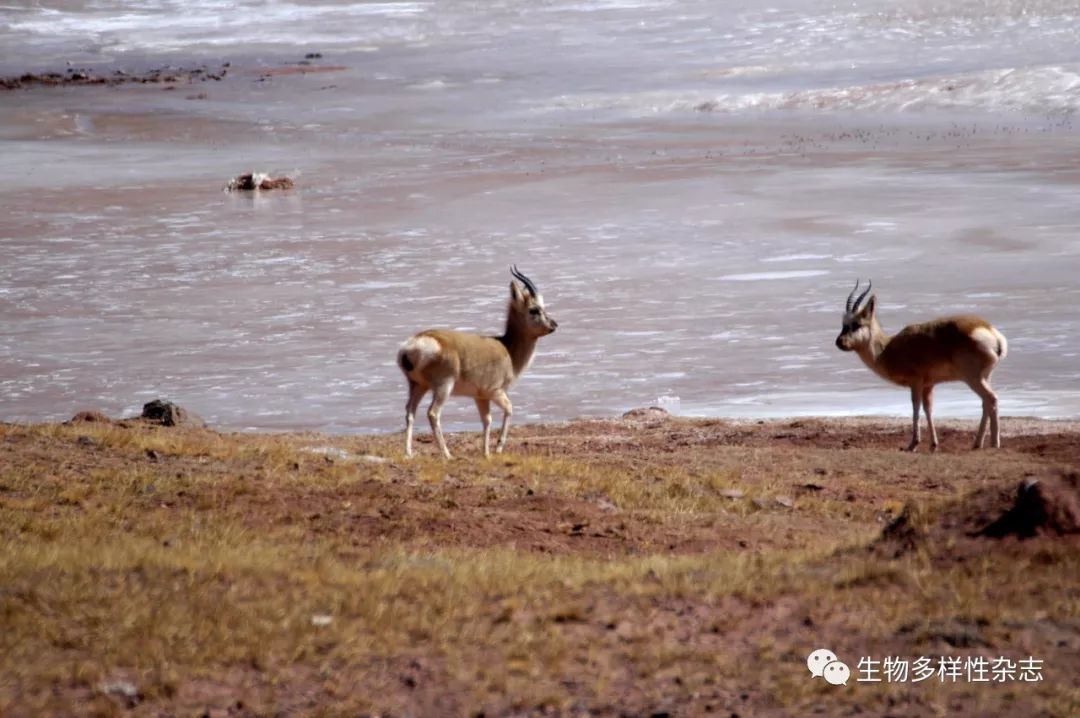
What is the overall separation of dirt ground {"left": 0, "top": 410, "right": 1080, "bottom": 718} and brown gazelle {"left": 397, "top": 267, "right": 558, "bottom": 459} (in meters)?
0.62

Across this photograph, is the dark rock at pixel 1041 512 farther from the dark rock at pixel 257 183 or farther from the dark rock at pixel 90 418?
the dark rock at pixel 257 183

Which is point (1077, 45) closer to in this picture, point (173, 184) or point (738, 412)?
point (173, 184)

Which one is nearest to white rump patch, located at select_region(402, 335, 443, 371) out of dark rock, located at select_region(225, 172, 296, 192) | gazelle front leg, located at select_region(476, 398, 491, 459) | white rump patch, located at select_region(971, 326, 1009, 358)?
gazelle front leg, located at select_region(476, 398, 491, 459)

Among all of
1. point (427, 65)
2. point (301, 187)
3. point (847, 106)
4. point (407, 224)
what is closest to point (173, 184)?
point (301, 187)

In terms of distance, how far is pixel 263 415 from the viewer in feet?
56.5

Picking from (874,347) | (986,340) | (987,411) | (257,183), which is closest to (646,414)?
(874,347)

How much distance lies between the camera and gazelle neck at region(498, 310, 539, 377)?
45.0 ft

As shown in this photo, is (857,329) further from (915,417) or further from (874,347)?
(915,417)

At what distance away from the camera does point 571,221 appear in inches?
1133

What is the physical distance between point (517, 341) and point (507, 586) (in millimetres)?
5705

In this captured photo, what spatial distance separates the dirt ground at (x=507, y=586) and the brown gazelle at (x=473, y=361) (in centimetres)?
62

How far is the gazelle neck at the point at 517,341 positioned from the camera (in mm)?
13727

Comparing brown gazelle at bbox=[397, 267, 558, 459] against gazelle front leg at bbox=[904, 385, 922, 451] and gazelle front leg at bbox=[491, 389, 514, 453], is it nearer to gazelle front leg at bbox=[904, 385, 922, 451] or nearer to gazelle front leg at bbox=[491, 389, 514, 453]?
gazelle front leg at bbox=[491, 389, 514, 453]

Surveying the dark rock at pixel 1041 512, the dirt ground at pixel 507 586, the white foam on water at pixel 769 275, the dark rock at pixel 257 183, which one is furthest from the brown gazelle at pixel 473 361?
the dark rock at pixel 257 183
